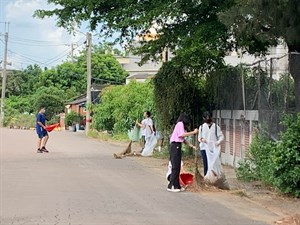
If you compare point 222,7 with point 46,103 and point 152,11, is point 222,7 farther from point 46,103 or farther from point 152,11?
point 46,103

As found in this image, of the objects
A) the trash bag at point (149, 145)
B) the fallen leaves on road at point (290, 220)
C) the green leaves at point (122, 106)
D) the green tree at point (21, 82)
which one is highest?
the green tree at point (21, 82)

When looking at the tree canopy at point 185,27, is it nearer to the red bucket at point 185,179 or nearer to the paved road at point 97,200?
the red bucket at point 185,179

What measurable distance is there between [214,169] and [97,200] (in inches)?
135

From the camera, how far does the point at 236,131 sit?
18250 mm

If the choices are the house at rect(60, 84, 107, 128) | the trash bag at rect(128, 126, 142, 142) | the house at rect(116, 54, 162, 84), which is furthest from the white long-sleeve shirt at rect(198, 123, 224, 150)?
the house at rect(60, 84, 107, 128)

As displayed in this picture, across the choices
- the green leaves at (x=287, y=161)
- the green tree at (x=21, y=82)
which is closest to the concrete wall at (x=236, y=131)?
the green leaves at (x=287, y=161)

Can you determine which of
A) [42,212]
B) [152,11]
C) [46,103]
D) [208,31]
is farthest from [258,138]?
[46,103]

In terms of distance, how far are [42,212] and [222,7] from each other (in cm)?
944

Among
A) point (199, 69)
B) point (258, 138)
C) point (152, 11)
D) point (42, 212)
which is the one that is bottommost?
point (42, 212)

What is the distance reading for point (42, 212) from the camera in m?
9.62

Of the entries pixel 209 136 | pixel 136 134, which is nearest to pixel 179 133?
pixel 209 136

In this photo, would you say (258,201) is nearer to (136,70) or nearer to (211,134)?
(211,134)

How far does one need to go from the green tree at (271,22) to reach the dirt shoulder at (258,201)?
2.15m

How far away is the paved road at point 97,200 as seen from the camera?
918 centimetres
